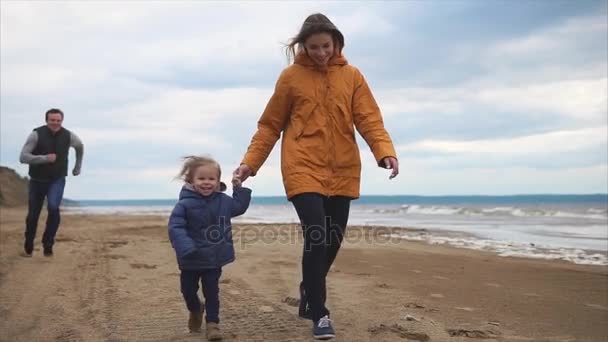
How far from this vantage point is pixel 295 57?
3756 mm

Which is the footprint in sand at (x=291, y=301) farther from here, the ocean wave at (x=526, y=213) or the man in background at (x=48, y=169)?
the ocean wave at (x=526, y=213)

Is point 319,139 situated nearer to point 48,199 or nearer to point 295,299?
point 295,299

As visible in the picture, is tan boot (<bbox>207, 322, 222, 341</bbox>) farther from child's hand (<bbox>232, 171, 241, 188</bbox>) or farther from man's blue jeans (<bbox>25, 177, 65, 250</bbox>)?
man's blue jeans (<bbox>25, 177, 65, 250</bbox>)

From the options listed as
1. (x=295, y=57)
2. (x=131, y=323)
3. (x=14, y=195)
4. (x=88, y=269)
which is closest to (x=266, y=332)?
(x=131, y=323)

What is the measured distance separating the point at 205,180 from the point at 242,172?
283 mm

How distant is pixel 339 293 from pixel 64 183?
161 inches

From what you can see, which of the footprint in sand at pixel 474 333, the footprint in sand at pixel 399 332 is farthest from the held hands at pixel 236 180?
the footprint in sand at pixel 474 333

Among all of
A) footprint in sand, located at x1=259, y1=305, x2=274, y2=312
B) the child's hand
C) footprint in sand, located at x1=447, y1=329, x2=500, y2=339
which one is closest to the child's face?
the child's hand

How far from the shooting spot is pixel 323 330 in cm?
340

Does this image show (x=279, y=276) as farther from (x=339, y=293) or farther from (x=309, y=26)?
(x=309, y=26)

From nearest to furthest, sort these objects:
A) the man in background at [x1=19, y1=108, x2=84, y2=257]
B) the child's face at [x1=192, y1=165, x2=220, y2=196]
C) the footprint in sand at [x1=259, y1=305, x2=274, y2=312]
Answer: the child's face at [x1=192, y1=165, x2=220, y2=196]
the footprint in sand at [x1=259, y1=305, x2=274, y2=312]
the man in background at [x1=19, y1=108, x2=84, y2=257]

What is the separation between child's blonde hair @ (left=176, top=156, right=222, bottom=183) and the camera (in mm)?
3578

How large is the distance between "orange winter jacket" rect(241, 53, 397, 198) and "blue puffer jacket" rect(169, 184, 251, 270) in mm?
376

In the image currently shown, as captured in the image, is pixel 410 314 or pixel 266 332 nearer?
pixel 266 332
